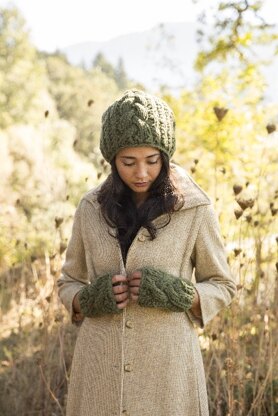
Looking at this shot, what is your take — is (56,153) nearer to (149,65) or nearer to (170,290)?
(149,65)

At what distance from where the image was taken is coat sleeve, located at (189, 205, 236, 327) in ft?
6.04

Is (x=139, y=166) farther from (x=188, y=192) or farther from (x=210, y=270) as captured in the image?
(x=210, y=270)

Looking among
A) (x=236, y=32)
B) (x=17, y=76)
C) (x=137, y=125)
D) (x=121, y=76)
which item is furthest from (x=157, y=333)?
(x=121, y=76)

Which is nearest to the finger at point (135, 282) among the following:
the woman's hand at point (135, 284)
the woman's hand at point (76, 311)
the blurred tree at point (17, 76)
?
the woman's hand at point (135, 284)

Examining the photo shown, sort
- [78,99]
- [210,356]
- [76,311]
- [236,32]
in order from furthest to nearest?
1. [78,99]
2. [236,32]
3. [210,356]
4. [76,311]

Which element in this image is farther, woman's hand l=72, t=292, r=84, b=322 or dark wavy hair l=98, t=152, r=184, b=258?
woman's hand l=72, t=292, r=84, b=322

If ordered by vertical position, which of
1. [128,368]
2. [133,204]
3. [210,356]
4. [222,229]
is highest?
[133,204]

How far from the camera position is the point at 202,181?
523cm

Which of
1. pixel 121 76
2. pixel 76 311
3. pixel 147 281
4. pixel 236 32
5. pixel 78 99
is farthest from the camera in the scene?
pixel 121 76

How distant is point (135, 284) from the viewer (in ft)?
5.78

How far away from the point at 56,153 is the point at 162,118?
9.51 meters

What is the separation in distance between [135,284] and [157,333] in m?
0.18

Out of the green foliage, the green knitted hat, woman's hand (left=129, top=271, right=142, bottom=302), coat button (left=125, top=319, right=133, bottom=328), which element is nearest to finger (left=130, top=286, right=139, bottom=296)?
woman's hand (left=129, top=271, right=142, bottom=302)

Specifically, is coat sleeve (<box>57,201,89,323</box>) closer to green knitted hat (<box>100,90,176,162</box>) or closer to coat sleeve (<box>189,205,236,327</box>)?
green knitted hat (<box>100,90,176,162</box>)
